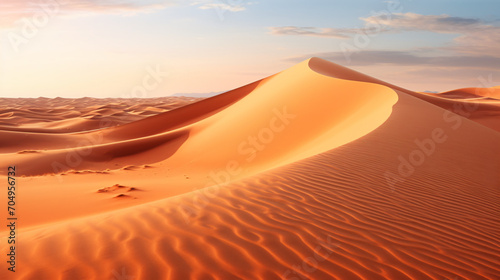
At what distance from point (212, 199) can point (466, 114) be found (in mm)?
27535

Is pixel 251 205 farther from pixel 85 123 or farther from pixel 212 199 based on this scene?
pixel 85 123

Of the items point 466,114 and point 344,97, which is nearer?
point 344,97

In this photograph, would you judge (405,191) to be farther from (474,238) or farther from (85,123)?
(85,123)

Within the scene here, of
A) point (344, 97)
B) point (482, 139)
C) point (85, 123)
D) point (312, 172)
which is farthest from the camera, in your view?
point (85, 123)

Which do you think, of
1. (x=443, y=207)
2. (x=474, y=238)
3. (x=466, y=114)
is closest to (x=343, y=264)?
(x=474, y=238)

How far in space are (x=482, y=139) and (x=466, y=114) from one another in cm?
1811

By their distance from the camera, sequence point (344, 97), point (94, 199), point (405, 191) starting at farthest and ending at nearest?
point (344, 97)
point (94, 199)
point (405, 191)

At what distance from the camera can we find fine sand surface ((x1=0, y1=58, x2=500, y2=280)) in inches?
152

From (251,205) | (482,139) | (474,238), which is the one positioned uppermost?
(482,139)

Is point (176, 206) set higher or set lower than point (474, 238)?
higher

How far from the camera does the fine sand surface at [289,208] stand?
3873mm

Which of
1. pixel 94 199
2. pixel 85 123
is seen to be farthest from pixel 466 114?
pixel 85 123

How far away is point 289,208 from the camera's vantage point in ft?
17.1

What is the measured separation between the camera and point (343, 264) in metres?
3.93
